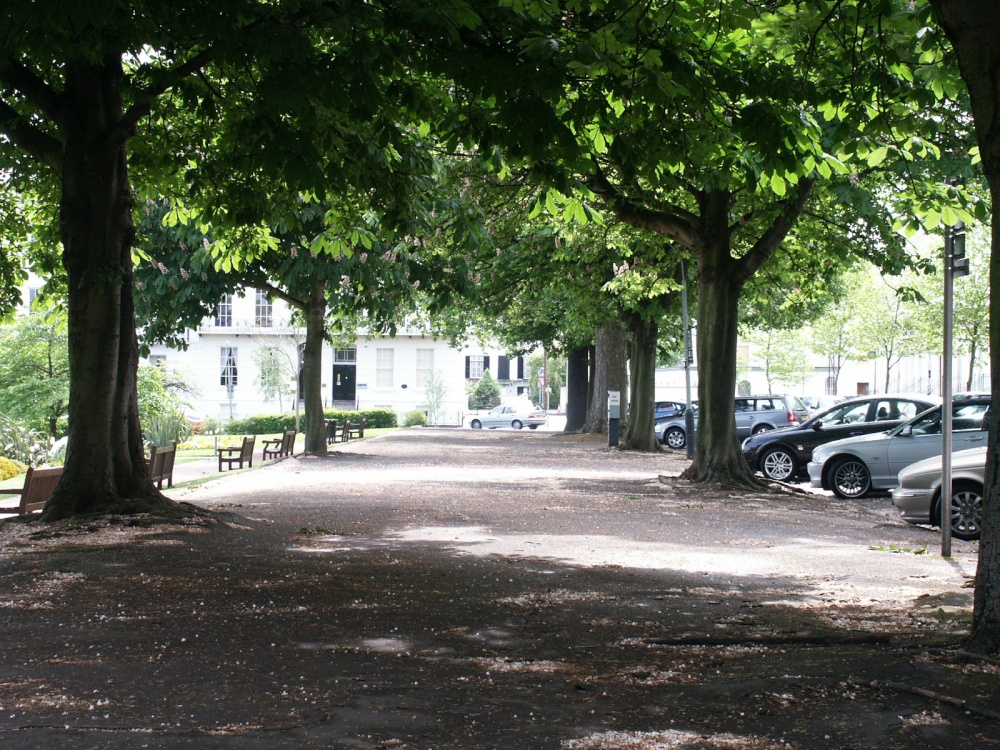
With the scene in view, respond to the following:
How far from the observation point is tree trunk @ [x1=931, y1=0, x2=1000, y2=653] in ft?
17.6

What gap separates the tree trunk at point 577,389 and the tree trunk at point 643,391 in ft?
36.8

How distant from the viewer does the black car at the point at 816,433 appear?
66.2 feet

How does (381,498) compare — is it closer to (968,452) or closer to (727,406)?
(727,406)

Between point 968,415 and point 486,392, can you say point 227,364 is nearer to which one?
point 486,392

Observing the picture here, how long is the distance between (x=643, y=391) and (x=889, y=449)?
1560 centimetres

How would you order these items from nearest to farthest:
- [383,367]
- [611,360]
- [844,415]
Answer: [844,415] → [611,360] → [383,367]

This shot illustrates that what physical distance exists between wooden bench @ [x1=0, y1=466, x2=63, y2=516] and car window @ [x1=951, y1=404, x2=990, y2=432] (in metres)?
12.7

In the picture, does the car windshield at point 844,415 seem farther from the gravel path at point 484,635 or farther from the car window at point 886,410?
the gravel path at point 484,635

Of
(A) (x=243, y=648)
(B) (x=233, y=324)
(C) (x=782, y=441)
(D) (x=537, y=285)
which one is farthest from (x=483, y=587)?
(B) (x=233, y=324)

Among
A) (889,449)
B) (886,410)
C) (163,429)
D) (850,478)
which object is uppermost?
(886,410)

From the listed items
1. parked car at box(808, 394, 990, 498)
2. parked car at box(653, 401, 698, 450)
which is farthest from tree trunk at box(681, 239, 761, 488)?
parked car at box(653, 401, 698, 450)

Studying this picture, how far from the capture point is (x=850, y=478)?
56.5ft

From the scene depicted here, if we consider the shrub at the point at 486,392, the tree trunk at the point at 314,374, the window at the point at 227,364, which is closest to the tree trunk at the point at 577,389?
the tree trunk at the point at 314,374

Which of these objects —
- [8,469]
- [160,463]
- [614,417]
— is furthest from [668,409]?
[160,463]
